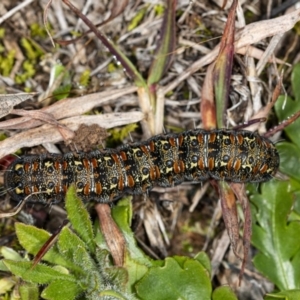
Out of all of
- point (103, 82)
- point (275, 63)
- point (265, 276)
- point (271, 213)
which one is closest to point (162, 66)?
point (103, 82)

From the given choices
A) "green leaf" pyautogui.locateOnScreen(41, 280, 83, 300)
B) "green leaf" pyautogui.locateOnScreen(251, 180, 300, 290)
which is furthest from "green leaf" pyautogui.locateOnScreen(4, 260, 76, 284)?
"green leaf" pyautogui.locateOnScreen(251, 180, 300, 290)

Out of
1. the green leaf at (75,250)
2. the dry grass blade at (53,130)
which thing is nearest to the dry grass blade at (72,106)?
the dry grass blade at (53,130)

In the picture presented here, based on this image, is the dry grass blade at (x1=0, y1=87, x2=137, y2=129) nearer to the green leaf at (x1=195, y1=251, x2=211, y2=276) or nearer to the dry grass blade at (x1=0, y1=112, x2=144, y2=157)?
the dry grass blade at (x1=0, y1=112, x2=144, y2=157)

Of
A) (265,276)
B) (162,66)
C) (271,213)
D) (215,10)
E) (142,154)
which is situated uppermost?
(215,10)

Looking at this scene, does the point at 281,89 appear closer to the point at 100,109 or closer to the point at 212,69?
the point at 212,69

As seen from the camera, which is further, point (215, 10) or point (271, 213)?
point (215, 10)

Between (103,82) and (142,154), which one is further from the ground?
(103,82)
